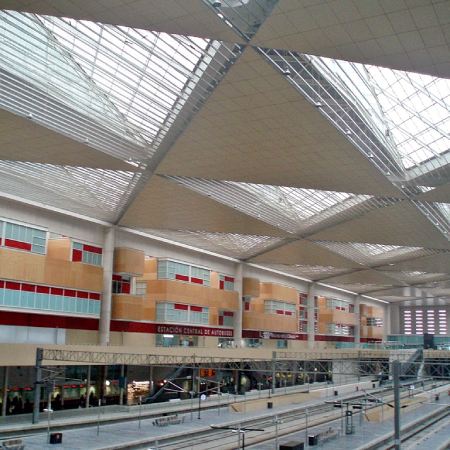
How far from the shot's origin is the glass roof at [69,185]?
35.8 metres

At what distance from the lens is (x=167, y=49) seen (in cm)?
2181

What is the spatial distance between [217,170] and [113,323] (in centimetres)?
2163

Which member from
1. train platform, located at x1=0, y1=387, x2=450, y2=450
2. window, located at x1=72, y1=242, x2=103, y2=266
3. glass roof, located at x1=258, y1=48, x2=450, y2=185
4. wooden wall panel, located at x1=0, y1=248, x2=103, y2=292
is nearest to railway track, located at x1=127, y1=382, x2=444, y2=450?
train platform, located at x1=0, y1=387, x2=450, y2=450

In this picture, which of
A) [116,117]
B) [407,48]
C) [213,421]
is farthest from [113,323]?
[407,48]

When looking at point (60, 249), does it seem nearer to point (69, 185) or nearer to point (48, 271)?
point (48, 271)

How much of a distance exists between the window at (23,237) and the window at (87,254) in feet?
14.8

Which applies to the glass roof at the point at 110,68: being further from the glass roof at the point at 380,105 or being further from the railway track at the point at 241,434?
the railway track at the point at 241,434

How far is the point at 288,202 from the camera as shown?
4350 centimetres

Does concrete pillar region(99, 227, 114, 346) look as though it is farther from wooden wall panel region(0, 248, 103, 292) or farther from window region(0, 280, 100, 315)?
wooden wall panel region(0, 248, 103, 292)

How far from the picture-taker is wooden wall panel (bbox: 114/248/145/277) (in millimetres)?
48500

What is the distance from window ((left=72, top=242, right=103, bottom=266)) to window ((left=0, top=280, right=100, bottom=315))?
287 cm

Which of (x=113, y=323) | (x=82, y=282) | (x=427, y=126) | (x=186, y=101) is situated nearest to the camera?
(x=186, y=101)

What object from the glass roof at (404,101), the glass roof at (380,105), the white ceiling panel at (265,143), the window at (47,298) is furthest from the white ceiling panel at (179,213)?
the glass roof at (404,101)

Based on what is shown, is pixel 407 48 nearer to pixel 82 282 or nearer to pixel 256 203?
pixel 256 203
